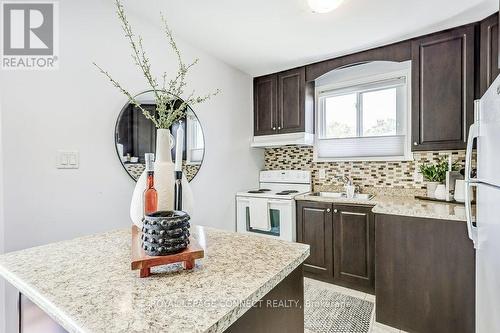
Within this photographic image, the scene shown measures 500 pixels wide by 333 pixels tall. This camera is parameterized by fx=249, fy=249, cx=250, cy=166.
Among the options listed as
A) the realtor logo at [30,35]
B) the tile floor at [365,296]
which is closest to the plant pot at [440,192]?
the tile floor at [365,296]

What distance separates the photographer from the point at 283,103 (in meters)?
3.05

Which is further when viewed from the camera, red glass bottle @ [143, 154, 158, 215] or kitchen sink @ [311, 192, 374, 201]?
kitchen sink @ [311, 192, 374, 201]

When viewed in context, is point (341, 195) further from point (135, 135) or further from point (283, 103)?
point (135, 135)

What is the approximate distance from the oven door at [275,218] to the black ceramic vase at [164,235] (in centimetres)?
197

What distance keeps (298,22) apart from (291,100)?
1061 mm

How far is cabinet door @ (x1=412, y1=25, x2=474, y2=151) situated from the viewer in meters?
2.03

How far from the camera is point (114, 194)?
184cm

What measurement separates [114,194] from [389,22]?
253 cm

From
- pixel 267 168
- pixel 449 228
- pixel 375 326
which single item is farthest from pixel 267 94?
pixel 375 326

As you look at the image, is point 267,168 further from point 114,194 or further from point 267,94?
point 114,194

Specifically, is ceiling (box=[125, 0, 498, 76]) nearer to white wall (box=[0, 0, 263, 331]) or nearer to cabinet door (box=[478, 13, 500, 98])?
cabinet door (box=[478, 13, 500, 98])

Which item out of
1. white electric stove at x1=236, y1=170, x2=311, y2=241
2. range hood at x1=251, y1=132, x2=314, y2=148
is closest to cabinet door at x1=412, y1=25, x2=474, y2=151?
range hood at x1=251, y1=132, x2=314, y2=148

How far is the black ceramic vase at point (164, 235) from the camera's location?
77cm

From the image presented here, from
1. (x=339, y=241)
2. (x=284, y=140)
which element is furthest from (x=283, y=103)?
(x=339, y=241)
